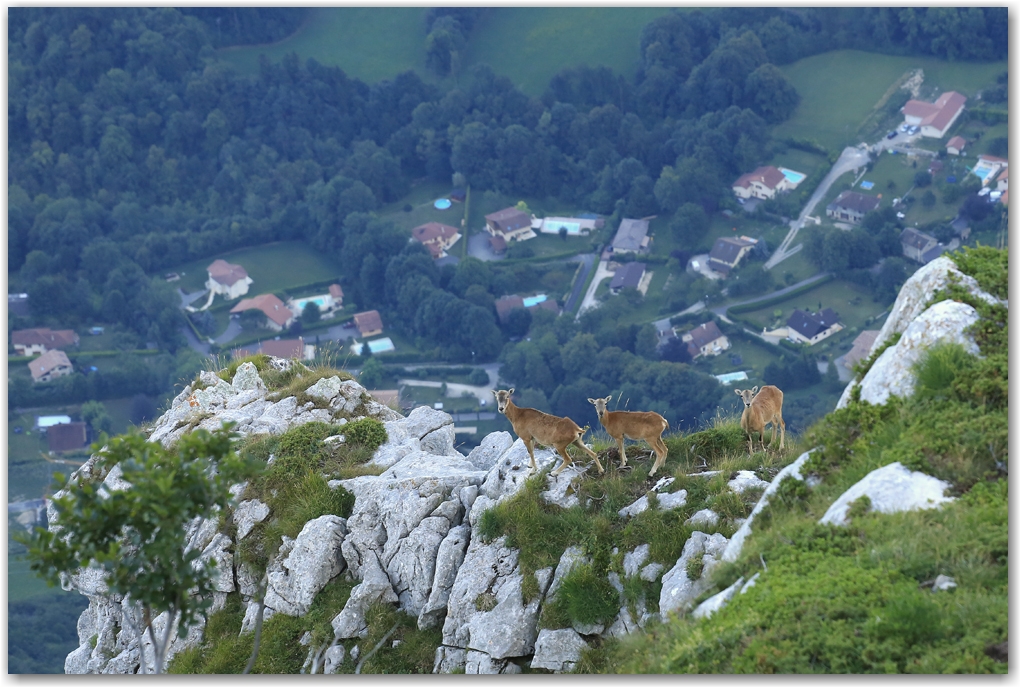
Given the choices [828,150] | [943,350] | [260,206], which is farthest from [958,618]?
[260,206]

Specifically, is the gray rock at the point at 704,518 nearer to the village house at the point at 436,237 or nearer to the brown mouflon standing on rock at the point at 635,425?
the brown mouflon standing on rock at the point at 635,425

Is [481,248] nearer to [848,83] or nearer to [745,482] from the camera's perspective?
[848,83]

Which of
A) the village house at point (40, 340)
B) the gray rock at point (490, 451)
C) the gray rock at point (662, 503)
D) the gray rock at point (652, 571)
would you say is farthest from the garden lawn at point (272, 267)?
the gray rock at point (652, 571)

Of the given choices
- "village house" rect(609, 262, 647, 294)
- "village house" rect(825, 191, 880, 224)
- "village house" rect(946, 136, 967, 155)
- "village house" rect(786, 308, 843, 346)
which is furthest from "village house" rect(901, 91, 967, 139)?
"village house" rect(609, 262, 647, 294)

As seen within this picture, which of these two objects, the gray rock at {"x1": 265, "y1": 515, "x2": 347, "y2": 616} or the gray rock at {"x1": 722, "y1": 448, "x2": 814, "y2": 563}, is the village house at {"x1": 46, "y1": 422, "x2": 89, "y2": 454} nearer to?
the gray rock at {"x1": 265, "y1": 515, "x2": 347, "y2": 616}

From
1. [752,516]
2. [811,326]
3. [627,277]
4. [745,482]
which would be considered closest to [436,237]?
[627,277]

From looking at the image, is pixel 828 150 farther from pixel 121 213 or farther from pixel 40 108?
pixel 40 108
